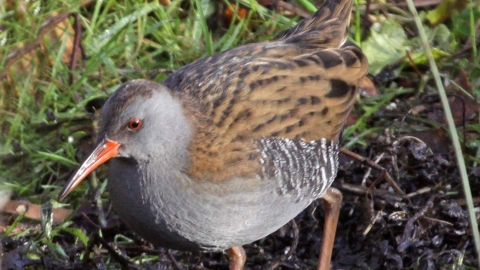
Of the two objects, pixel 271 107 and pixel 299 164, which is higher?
pixel 271 107

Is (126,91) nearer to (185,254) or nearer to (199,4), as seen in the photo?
(185,254)

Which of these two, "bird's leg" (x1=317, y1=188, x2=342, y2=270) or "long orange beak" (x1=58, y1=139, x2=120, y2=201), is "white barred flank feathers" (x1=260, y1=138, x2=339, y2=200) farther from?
"long orange beak" (x1=58, y1=139, x2=120, y2=201)

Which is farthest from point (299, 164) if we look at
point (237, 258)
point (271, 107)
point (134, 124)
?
point (134, 124)

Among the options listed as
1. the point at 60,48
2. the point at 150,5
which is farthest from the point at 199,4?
the point at 60,48

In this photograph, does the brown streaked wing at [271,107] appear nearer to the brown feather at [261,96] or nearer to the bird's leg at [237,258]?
the brown feather at [261,96]

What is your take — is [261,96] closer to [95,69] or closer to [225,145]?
[225,145]

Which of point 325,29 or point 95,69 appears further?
point 95,69
